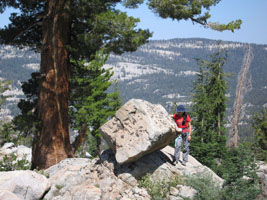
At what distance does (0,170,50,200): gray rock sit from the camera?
664cm

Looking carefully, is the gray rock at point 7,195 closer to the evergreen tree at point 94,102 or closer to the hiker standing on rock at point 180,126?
the hiker standing on rock at point 180,126

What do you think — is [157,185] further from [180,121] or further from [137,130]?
[180,121]

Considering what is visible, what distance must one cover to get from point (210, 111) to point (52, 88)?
905 inches

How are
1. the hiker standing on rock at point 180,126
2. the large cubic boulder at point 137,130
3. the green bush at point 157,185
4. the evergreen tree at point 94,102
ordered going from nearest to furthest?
the green bush at point 157,185 → the large cubic boulder at point 137,130 → the hiker standing on rock at point 180,126 → the evergreen tree at point 94,102

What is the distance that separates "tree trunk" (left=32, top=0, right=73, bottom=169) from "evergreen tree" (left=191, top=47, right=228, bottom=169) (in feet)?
47.6

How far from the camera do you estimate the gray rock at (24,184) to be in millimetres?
6637

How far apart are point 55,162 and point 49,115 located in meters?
1.51

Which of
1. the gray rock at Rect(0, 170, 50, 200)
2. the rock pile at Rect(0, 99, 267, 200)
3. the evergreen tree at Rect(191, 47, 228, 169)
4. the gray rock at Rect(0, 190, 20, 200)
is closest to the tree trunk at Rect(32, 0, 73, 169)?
the rock pile at Rect(0, 99, 267, 200)

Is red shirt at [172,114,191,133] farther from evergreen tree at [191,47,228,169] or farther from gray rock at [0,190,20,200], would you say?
evergreen tree at [191,47,228,169]

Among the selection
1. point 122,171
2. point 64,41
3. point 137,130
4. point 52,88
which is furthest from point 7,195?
point 64,41

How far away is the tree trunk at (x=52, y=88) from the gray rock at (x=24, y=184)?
2021 millimetres

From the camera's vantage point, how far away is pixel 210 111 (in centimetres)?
2952

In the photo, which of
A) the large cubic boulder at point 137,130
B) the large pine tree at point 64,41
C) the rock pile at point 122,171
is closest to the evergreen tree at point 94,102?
the large pine tree at point 64,41

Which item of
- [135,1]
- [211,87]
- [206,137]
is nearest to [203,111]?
[206,137]
